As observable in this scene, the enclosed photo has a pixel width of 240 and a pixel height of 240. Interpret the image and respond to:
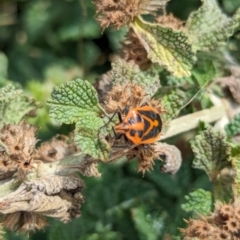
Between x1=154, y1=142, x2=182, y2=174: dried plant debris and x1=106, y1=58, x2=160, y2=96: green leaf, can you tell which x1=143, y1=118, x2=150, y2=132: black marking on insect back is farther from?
x1=106, y1=58, x2=160, y2=96: green leaf

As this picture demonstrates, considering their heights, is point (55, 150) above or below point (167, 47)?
below

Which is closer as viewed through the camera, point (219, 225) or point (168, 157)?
point (219, 225)

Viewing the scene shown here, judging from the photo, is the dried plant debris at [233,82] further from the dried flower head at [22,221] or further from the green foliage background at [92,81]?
the dried flower head at [22,221]

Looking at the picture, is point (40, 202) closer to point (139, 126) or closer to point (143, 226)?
point (139, 126)

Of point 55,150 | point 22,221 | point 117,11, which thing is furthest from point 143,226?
point 117,11

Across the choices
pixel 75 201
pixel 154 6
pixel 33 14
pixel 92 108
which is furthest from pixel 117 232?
pixel 33 14

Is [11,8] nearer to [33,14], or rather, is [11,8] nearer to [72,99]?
[33,14]

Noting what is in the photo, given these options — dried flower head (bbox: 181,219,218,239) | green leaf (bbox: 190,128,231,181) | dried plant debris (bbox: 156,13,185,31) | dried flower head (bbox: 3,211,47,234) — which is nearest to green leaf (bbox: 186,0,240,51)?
dried plant debris (bbox: 156,13,185,31)
